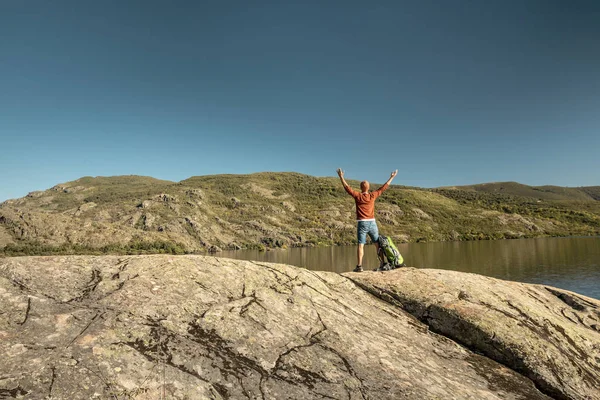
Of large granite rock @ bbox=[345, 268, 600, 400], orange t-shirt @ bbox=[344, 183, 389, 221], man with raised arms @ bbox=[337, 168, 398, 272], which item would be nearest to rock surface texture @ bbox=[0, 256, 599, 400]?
large granite rock @ bbox=[345, 268, 600, 400]

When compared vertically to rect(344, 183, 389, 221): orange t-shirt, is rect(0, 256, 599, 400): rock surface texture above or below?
below

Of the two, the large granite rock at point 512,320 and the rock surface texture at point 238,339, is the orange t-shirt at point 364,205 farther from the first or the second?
the rock surface texture at point 238,339

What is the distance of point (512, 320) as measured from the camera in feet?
31.4

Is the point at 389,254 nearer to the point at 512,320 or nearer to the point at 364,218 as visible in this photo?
the point at 364,218

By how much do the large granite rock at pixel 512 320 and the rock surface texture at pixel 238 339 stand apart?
0.06 m

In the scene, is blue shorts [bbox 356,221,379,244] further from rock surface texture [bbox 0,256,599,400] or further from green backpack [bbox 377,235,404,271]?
rock surface texture [bbox 0,256,599,400]

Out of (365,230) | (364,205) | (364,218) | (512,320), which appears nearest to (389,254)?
(365,230)

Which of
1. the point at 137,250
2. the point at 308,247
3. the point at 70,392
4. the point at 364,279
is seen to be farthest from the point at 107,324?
the point at 308,247

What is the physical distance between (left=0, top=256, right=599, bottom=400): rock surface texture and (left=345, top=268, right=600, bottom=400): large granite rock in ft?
0.19

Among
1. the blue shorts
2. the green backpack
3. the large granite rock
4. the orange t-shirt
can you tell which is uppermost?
the orange t-shirt

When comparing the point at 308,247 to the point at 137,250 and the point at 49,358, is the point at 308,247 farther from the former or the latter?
the point at 49,358

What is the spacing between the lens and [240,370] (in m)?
5.91

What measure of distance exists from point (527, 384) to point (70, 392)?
9837mm

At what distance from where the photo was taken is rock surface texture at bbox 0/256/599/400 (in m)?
5.24
